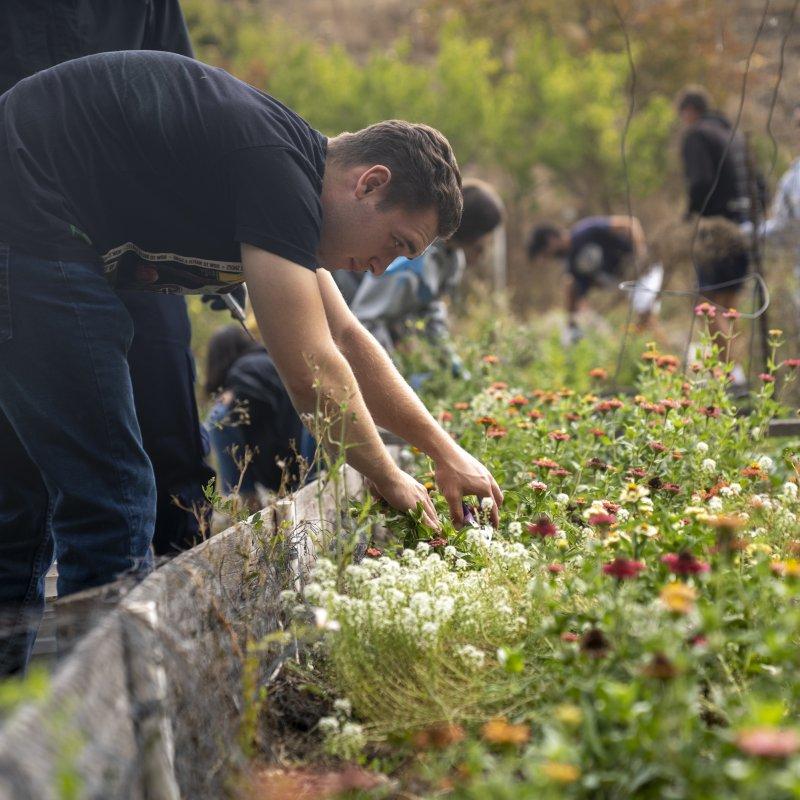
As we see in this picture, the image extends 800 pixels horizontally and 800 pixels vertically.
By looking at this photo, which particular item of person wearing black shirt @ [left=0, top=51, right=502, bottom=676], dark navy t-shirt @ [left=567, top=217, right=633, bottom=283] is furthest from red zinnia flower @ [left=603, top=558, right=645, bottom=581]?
dark navy t-shirt @ [left=567, top=217, right=633, bottom=283]

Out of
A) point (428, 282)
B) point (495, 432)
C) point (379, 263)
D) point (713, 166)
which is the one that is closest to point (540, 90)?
point (713, 166)

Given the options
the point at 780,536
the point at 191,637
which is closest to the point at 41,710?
the point at 191,637

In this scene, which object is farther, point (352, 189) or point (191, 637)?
point (352, 189)

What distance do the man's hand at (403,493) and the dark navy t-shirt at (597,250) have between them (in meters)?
8.24

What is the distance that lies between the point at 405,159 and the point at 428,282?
125 inches

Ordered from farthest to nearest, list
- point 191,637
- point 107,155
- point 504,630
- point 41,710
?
point 107,155 < point 504,630 < point 191,637 < point 41,710

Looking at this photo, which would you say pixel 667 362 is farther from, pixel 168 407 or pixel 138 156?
pixel 138 156

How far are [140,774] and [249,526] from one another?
2.79ft

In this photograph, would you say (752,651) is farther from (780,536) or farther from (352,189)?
(352,189)

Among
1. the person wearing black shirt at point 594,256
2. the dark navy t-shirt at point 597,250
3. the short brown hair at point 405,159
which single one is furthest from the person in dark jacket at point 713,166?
the short brown hair at point 405,159

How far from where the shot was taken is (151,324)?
2.83m

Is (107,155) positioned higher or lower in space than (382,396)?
higher

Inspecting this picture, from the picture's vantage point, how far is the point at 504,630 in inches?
81.3

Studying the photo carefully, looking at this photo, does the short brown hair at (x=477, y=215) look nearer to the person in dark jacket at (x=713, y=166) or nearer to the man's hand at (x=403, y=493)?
the person in dark jacket at (x=713, y=166)
